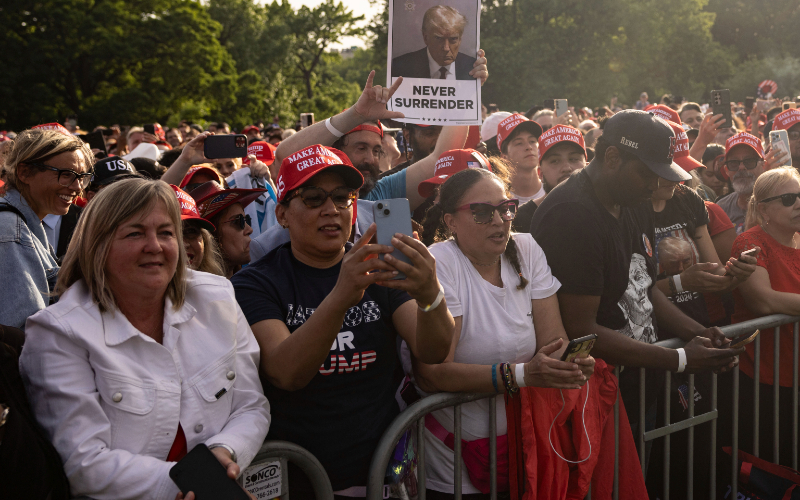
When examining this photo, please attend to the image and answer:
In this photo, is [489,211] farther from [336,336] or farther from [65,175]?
[65,175]

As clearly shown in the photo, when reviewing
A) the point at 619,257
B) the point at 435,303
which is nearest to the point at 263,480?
the point at 435,303

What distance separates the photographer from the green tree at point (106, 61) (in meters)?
32.6

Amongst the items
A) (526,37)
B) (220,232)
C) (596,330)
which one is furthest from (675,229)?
(526,37)

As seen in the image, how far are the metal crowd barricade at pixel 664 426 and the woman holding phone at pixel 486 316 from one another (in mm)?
78

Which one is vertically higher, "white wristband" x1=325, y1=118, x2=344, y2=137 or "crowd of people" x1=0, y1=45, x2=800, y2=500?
"white wristband" x1=325, y1=118, x2=344, y2=137

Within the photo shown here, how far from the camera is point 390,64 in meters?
3.79

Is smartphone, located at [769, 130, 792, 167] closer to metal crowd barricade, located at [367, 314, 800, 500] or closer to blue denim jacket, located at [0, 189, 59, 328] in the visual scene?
metal crowd barricade, located at [367, 314, 800, 500]

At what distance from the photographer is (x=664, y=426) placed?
3270 millimetres

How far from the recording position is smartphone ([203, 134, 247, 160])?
468cm

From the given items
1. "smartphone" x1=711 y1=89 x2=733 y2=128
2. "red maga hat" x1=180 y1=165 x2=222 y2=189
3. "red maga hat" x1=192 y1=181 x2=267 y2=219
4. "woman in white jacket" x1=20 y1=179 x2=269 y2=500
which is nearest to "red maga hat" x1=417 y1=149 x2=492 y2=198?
"red maga hat" x1=192 y1=181 x2=267 y2=219

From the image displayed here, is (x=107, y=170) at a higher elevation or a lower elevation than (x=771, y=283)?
higher

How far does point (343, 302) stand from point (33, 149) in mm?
2084

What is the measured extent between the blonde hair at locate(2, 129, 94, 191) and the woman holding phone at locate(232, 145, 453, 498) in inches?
56.1

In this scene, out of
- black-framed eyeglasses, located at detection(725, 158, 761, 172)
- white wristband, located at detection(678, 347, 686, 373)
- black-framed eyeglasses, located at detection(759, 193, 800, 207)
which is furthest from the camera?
black-framed eyeglasses, located at detection(725, 158, 761, 172)
